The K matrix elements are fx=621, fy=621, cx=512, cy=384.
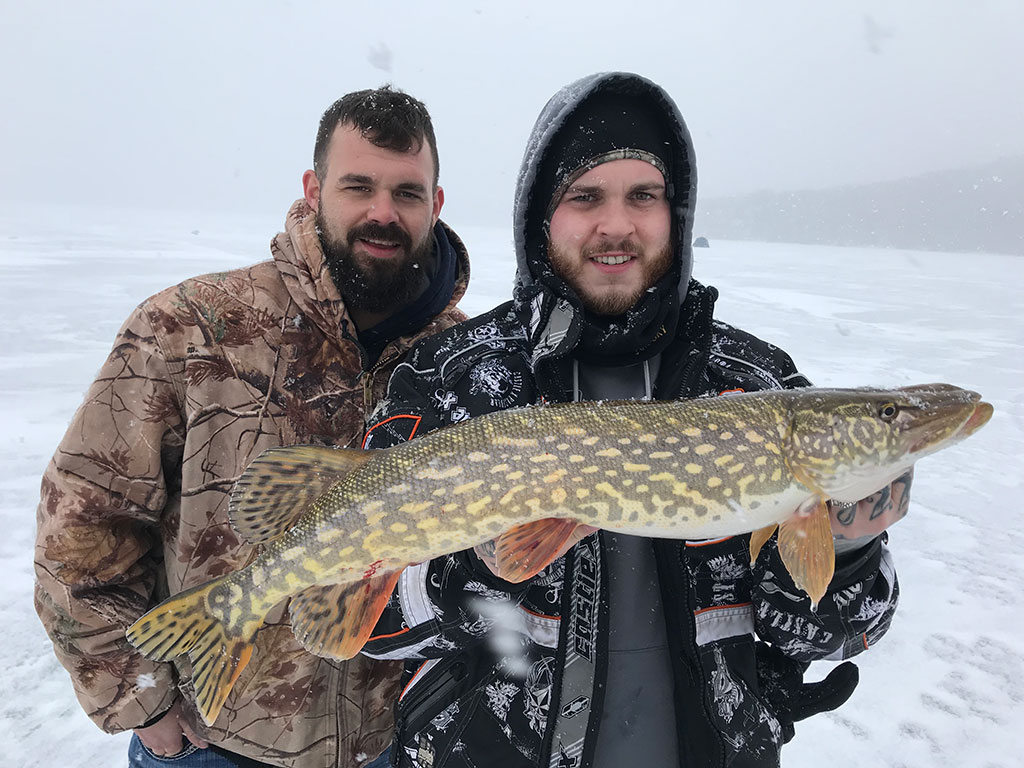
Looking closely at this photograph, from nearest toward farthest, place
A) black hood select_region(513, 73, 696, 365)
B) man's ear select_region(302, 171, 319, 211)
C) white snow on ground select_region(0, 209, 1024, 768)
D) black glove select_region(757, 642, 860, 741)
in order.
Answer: black glove select_region(757, 642, 860, 741)
black hood select_region(513, 73, 696, 365)
man's ear select_region(302, 171, 319, 211)
white snow on ground select_region(0, 209, 1024, 768)

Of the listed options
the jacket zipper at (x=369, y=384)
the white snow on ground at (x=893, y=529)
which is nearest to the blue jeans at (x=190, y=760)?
the white snow on ground at (x=893, y=529)

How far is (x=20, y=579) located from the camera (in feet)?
11.6

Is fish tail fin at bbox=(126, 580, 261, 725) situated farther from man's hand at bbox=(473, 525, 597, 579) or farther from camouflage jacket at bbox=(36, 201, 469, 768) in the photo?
man's hand at bbox=(473, 525, 597, 579)

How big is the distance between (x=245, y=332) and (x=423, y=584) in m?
0.98

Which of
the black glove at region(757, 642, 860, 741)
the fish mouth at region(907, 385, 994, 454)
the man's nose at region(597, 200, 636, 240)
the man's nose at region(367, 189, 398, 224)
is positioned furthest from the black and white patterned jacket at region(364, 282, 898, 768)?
the man's nose at region(367, 189, 398, 224)

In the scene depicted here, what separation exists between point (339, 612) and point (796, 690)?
4.22ft

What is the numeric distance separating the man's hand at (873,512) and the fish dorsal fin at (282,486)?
1.26 metres

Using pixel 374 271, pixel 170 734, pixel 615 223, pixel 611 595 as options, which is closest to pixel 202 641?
pixel 170 734

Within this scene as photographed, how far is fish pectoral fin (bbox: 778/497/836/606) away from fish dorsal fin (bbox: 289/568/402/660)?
0.94 metres

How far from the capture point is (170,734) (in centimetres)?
194

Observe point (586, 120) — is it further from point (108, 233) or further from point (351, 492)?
point (108, 233)

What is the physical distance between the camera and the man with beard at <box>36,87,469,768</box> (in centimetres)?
182

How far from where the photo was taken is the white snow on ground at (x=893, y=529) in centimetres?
270

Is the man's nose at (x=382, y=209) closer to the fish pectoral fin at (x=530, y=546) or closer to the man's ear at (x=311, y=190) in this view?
the man's ear at (x=311, y=190)
